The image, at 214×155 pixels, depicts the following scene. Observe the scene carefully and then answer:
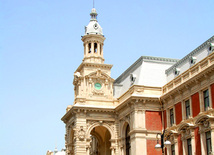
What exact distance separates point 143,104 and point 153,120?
231cm

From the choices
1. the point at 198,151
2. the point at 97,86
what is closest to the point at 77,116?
the point at 97,86

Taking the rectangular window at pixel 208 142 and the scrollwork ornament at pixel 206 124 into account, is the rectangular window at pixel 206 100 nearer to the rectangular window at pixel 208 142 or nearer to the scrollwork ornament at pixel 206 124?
the scrollwork ornament at pixel 206 124

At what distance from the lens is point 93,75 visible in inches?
2307

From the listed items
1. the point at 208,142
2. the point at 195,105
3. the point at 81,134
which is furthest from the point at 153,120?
the point at 208,142

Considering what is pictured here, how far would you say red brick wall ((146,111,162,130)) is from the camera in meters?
50.0

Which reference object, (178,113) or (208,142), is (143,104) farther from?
→ (208,142)

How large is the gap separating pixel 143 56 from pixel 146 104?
27.4 feet

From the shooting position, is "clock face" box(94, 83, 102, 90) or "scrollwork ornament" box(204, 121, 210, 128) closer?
"scrollwork ornament" box(204, 121, 210, 128)

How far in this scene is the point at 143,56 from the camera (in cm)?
5612

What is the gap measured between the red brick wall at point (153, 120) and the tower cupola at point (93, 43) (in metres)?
14.6

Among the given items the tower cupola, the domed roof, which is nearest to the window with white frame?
the tower cupola

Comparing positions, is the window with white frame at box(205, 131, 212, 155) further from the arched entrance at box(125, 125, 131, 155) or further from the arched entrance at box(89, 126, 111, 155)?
the arched entrance at box(89, 126, 111, 155)

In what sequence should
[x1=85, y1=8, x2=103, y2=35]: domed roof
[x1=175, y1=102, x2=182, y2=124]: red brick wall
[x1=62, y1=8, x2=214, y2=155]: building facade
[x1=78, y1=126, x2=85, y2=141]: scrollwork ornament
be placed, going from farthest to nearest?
[x1=85, y1=8, x2=103, y2=35]: domed roof → [x1=78, y1=126, x2=85, y2=141]: scrollwork ornament → [x1=175, y1=102, x2=182, y2=124]: red brick wall → [x1=62, y1=8, x2=214, y2=155]: building facade

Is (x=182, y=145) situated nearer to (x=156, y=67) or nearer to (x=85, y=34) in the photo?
(x=156, y=67)
